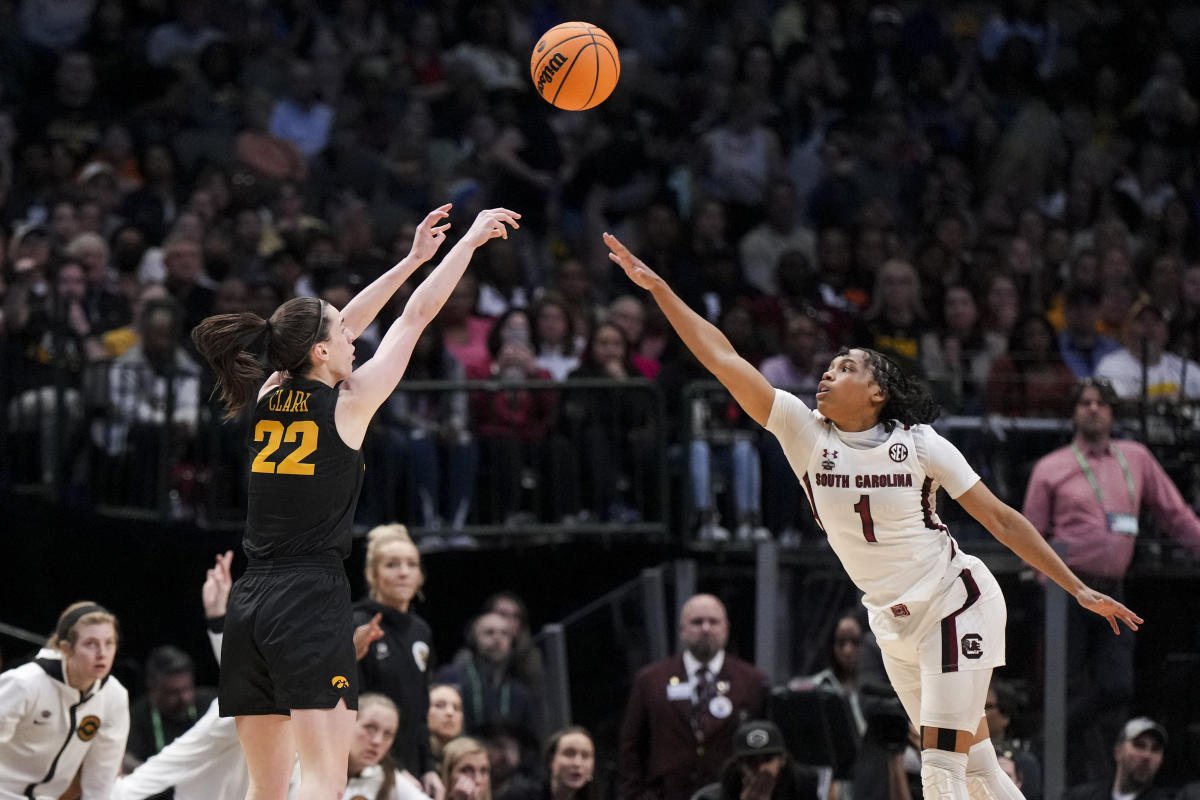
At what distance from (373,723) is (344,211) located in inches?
245

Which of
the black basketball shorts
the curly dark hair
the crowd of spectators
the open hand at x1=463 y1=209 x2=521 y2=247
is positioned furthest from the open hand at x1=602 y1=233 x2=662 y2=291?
the crowd of spectators

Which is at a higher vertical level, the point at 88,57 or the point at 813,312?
the point at 88,57

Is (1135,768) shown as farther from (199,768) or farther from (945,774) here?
(199,768)

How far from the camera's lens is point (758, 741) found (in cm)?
957

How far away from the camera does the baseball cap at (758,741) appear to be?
9.55 meters

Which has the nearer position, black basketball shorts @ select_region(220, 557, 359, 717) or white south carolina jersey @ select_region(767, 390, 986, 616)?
black basketball shorts @ select_region(220, 557, 359, 717)

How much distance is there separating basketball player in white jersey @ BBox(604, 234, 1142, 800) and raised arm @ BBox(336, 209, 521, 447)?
626 mm

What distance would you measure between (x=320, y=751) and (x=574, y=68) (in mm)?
3794

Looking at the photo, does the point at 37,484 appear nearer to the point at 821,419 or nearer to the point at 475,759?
the point at 475,759

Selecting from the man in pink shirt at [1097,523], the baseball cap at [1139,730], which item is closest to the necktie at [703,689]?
the man in pink shirt at [1097,523]

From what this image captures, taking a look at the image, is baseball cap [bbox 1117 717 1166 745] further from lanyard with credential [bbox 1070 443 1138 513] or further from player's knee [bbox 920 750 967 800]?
player's knee [bbox 920 750 967 800]

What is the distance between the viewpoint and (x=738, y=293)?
13.9 meters

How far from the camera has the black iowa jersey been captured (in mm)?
6309

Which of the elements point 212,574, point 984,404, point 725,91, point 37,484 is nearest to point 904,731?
point 984,404
